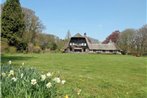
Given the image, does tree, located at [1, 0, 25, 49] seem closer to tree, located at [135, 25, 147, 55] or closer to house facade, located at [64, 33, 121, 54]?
house facade, located at [64, 33, 121, 54]

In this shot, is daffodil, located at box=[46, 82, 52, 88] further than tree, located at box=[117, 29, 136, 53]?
No

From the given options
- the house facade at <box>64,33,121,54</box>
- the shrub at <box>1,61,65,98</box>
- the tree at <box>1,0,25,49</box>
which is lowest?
the shrub at <box>1,61,65,98</box>

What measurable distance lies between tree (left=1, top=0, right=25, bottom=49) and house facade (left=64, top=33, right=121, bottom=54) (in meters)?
38.6

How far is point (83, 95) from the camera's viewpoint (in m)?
8.12

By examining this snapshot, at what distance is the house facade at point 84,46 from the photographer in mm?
100875

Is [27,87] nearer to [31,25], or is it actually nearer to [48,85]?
[48,85]

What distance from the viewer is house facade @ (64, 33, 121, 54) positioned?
331ft

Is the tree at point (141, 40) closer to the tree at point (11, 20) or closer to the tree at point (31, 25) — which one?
the tree at point (31, 25)

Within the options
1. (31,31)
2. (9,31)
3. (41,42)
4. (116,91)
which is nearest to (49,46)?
(41,42)

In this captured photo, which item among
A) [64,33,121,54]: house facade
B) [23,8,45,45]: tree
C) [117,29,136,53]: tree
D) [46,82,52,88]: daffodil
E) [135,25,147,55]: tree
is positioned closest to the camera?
[46,82,52,88]: daffodil

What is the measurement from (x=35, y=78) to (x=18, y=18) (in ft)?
187

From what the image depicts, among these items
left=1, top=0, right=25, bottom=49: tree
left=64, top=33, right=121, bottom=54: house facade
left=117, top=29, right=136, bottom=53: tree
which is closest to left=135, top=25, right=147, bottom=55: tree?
left=117, top=29, right=136, bottom=53: tree

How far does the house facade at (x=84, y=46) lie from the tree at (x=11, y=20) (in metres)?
38.6

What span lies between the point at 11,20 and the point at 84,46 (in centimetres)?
4368
